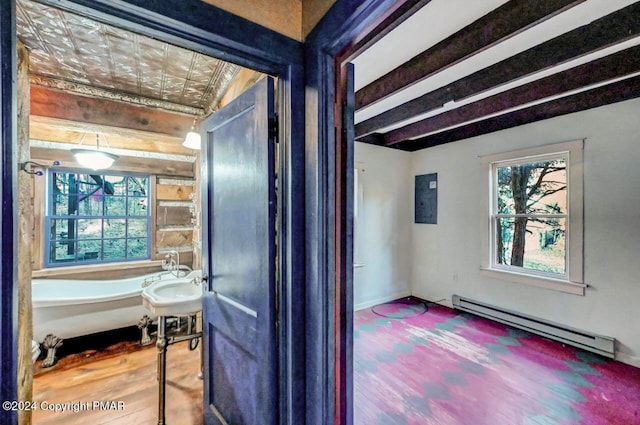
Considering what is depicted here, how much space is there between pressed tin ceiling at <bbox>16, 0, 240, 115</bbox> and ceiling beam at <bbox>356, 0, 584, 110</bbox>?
53.0 inches

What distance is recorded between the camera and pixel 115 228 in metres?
3.76

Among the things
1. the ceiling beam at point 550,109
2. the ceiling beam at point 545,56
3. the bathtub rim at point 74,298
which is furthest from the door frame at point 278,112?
the ceiling beam at point 550,109

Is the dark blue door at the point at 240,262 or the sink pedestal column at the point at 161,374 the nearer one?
the dark blue door at the point at 240,262

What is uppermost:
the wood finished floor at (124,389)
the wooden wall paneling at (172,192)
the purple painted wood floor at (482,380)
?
the wooden wall paneling at (172,192)

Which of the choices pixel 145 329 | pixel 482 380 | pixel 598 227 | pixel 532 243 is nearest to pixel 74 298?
pixel 145 329

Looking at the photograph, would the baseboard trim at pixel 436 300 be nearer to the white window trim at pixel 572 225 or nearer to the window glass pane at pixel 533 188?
the white window trim at pixel 572 225

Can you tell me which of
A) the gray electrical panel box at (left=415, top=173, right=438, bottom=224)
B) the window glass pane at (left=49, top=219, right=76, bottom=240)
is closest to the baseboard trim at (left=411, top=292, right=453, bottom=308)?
the gray electrical panel box at (left=415, top=173, right=438, bottom=224)

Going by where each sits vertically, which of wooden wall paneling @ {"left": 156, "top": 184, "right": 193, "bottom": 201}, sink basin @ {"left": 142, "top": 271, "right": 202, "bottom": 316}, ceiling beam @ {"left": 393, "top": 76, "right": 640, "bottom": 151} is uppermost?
ceiling beam @ {"left": 393, "top": 76, "right": 640, "bottom": 151}

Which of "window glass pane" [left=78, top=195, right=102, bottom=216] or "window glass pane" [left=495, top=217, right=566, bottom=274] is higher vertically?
"window glass pane" [left=78, top=195, right=102, bottom=216]

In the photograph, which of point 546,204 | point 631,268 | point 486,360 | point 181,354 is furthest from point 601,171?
point 181,354

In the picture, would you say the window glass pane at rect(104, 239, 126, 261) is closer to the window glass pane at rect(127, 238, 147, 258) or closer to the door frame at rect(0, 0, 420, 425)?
the window glass pane at rect(127, 238, 147, 258)

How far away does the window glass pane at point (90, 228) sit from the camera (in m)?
3.56

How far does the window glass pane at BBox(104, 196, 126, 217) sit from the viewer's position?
3.73m

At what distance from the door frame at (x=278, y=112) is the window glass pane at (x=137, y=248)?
3480mm
